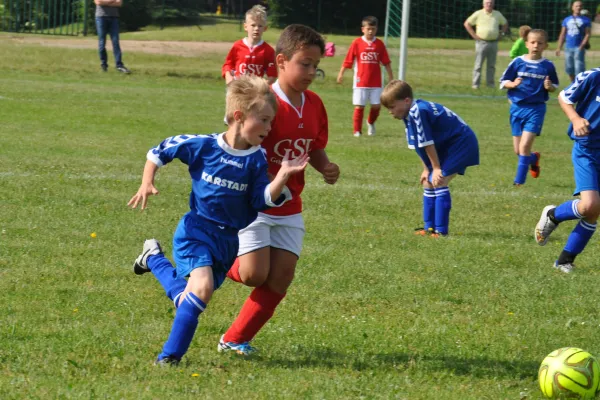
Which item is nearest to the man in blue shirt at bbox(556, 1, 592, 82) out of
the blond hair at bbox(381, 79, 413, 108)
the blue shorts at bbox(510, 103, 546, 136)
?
the blue shorts at bbox(510, 103, 546, 136)

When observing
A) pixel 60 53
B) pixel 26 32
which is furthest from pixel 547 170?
pixel 26 32

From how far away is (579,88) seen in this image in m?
6.95

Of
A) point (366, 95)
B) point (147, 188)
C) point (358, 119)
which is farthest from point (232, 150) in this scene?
point (366, 95)

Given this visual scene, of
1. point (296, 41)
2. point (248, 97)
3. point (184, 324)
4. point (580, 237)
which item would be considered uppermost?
point (296, 41)

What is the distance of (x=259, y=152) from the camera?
15.5 feet

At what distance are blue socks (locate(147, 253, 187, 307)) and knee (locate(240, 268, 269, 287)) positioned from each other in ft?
1.02

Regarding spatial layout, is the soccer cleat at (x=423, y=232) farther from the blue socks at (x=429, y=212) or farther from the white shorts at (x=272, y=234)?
the white shorts at (x=272, y=234)

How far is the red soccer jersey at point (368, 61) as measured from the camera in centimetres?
1608

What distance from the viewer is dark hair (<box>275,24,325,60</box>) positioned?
4977mm

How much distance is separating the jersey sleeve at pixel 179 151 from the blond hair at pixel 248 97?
211 mm

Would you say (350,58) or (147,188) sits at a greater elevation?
(147,188)

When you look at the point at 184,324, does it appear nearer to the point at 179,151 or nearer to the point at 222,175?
the point at 222,175

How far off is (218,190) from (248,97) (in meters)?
0.48

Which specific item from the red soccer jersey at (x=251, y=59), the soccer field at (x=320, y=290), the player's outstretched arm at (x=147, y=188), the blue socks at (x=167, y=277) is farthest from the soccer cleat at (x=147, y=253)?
the red soccer jersey at (x=251, y=59)
